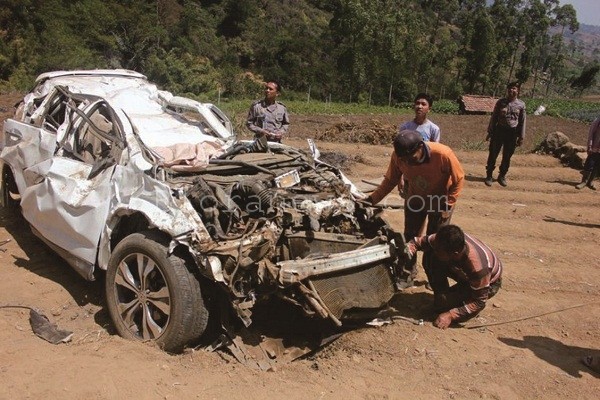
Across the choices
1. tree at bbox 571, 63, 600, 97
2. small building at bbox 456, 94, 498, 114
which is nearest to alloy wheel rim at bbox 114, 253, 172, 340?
small building at bbox 456, 94, 498, 114

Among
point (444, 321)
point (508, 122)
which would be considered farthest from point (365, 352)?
point (508, 122)

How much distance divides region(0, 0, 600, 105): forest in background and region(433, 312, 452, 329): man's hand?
1099 inches

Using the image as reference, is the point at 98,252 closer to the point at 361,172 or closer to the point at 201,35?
the point at 361,172

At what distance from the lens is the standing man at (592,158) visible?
892cm

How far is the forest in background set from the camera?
109ft

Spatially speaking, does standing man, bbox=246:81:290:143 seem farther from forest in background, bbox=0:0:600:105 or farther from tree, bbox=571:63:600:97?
tree, bbox=571:63:600:97

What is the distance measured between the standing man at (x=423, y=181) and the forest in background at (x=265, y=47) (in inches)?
1066

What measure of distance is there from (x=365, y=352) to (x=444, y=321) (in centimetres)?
85

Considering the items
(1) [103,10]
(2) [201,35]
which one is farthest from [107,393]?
(2) [201,35]

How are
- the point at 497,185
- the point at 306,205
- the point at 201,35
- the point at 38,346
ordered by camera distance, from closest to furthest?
the point at 38,346, the point at 306,205, the point at 497,185, the point at 201,35

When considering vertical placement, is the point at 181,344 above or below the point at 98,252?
below

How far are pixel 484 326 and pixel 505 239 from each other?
267 centimetres

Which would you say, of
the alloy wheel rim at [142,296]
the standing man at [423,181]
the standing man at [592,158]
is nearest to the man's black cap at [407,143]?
the standing man at [423,181]

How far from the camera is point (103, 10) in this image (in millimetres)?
38656
